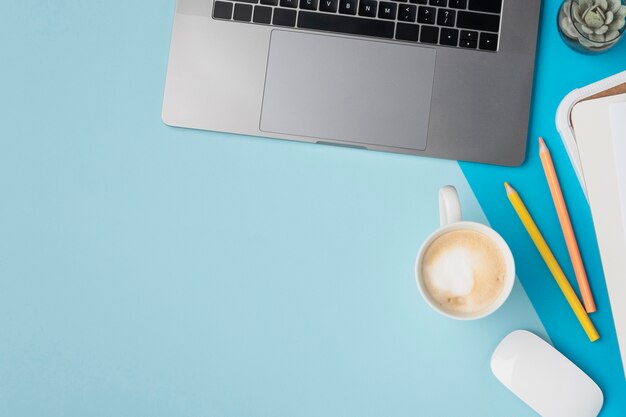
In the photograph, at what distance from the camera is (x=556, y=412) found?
0.64m

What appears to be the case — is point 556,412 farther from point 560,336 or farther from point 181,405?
point 181,405

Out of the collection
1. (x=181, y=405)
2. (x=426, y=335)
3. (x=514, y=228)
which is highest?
(x=514, y=228)

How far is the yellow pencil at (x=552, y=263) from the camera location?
0.66m

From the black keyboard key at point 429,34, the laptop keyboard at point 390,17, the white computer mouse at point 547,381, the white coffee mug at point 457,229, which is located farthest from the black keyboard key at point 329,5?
the white computer mouse at point 547,381

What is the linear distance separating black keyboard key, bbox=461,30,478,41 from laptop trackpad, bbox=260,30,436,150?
0.13ft

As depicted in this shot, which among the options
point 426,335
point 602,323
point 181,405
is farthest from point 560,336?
point 181,405

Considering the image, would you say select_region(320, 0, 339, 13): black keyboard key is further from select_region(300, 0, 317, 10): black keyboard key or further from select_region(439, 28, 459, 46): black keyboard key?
select_region(439, 28, 459, 46): black keyboard key

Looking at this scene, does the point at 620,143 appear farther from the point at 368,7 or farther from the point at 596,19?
the point at 368,7

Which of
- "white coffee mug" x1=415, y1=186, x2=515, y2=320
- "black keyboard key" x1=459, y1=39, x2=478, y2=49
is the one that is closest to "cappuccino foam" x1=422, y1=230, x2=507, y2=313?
"white coffee mug" x1=415, y1=186, x2=515, y2=320

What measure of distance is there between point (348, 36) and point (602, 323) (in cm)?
44

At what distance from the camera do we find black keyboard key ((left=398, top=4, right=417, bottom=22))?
0.68m

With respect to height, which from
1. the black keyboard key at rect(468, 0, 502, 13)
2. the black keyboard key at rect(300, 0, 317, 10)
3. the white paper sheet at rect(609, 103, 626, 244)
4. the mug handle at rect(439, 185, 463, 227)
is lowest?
the mug handle at rect(439, 185, 463, 227)

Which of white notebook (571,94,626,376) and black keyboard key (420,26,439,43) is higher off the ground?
black keyboard key (420,26,439,43)

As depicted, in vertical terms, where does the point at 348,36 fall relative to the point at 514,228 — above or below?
above
